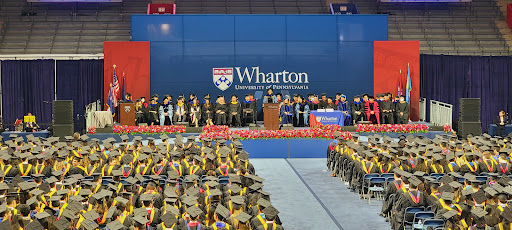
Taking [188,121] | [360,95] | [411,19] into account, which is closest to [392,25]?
[411,19]

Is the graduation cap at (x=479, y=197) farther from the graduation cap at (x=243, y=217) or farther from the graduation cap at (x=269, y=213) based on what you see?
the graduation cap at (x=243, y=217)

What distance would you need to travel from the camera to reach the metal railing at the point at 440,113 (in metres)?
25.0

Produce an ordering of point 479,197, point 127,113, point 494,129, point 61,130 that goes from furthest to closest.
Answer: point 494,129
point 127,113
point 61,130
point 479,197

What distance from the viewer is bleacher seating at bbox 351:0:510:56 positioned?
32781 millimetres

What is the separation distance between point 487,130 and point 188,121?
10765 millimetres

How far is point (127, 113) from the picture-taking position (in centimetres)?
2475

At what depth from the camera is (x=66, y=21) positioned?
3312cm

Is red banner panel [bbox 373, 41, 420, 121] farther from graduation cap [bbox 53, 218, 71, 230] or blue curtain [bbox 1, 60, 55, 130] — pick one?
graduation cap [bbox 53, 218, 71, 230]

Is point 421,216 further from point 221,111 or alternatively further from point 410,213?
point 221,111

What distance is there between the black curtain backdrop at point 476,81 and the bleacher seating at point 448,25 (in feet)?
13.3

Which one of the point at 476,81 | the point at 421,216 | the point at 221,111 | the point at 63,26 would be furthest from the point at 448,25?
the point at 421,216

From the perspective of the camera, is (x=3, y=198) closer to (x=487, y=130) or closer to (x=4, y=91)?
(x=4, y=91)

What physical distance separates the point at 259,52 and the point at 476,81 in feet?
26.7

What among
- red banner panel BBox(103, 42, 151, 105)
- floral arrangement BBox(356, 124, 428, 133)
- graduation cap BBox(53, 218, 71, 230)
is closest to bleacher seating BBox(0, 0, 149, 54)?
red banner panel BBox(103, 42, 151, 105)
